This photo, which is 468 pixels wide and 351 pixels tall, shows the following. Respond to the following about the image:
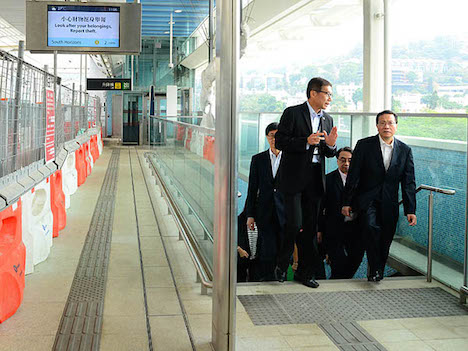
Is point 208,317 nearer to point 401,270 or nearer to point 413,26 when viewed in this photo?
point 401,270

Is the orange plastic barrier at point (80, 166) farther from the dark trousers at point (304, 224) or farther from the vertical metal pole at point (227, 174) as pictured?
the vertical metal pole at point (227, 174)

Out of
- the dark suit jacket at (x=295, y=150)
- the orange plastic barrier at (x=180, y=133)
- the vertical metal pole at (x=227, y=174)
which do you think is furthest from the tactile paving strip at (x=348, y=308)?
the orange plastic barrier at (x=180, y=133)

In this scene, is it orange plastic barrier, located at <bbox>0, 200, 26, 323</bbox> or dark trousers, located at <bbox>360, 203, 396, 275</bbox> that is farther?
dark trousers, located at <bbox>360, 203, 396, 275</bbox>

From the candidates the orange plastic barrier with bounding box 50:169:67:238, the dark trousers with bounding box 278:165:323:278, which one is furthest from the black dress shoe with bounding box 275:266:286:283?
the orange plastic barrier with bounding box 50:169:67:238

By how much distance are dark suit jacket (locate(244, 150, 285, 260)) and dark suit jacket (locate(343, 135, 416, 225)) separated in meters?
0.55

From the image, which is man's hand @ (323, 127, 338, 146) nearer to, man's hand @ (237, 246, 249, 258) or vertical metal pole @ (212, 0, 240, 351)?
vertical metal pole @ (212, 0, 240, 351)

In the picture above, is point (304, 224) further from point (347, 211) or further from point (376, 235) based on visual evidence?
point (376, 235)

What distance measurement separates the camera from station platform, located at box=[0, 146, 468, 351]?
3172 millimetres

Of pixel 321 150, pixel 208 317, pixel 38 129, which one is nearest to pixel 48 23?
pixel 38 129

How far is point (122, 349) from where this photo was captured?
2.99 meters

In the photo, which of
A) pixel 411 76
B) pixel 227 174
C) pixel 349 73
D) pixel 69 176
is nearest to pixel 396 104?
pixel 411 76

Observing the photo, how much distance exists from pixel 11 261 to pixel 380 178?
2.68 metres

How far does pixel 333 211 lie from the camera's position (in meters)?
4.81

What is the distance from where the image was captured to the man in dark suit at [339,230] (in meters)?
4.81
